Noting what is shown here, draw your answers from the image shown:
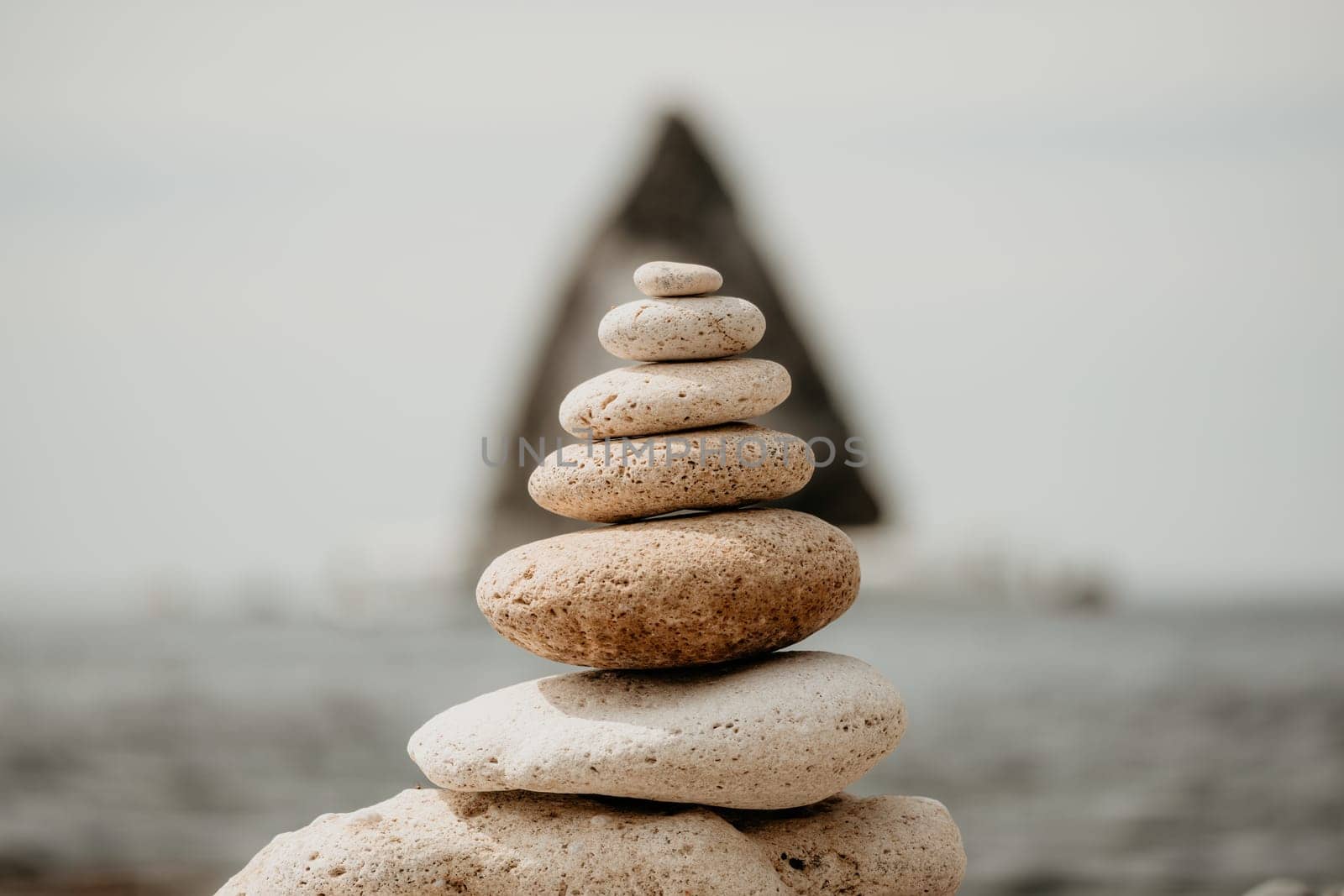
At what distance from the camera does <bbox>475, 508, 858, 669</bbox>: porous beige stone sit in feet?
11.3

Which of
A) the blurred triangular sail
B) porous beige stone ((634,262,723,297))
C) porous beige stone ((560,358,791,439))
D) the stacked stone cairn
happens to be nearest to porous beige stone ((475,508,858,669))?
the stacked stone cairn

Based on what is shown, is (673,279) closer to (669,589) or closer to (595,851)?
(669,589)

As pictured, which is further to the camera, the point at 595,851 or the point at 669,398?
the point at 669,398

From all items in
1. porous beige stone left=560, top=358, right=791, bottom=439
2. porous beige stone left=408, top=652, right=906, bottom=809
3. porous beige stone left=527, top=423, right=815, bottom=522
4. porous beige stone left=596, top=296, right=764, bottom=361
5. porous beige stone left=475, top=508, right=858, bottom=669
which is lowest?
porous beige stone left=408, top=652, right=906, bottom=809

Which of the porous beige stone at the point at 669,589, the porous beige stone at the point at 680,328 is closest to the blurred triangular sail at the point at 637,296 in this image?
the porous beige stone at the point at 680,328

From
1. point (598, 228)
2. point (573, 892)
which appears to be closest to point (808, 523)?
point (573, 892)

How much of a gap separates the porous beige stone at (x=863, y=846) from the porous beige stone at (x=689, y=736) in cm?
17

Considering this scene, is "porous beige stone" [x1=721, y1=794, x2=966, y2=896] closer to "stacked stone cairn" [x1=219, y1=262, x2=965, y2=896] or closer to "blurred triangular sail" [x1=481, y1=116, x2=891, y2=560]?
"stacked stone cairn" [x1=219, y1=262, x2=965, y2=896]

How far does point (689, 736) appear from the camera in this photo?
3.43 m

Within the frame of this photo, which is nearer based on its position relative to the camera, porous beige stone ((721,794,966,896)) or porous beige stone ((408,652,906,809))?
porous beige stone ((408,652,906,809))

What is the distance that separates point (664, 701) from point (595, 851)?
0.44m

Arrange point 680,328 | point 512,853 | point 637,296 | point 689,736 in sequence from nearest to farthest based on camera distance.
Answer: point 689,736, point 512,853, point 680,328, point 637,296

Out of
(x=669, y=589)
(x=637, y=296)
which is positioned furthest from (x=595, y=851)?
(x=637, y=296)

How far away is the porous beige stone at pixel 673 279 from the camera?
3.70 metres
